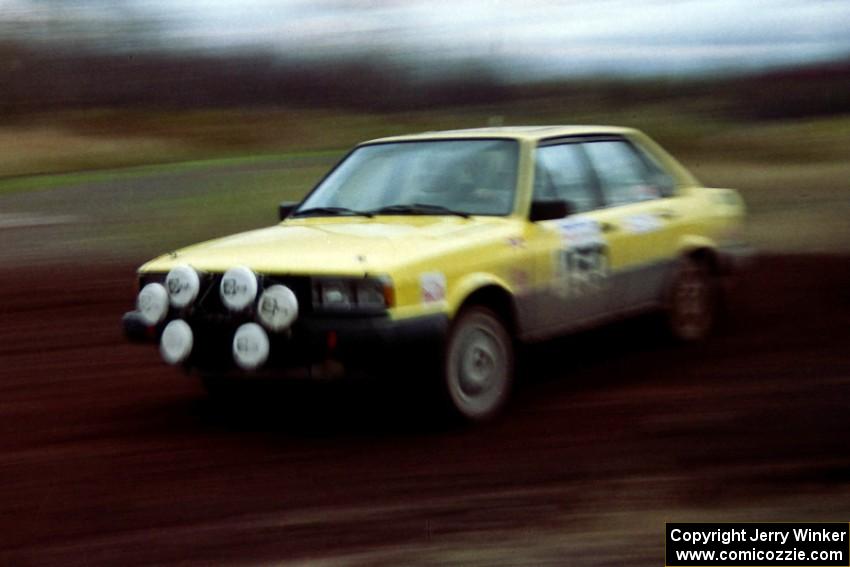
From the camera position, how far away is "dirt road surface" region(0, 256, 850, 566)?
4863 mm

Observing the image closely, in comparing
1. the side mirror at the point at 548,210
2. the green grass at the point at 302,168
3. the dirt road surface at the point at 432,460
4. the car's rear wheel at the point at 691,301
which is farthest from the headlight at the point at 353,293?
the green grass at the point at 302,168

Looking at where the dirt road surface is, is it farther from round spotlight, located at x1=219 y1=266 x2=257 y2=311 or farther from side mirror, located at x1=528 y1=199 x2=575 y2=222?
side mirror, located at x1=528 y1=199 x2=575 y2=222

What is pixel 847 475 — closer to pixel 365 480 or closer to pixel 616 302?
pixel 365 480

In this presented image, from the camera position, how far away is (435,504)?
5289 mm

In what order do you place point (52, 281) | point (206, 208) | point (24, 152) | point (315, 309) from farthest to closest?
point (24, 152), point (206, 208), point (52, 281), point (315, 309)

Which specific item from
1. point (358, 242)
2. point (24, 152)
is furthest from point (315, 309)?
point (24, 152)

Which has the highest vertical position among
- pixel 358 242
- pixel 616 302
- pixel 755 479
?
pixel 358 242

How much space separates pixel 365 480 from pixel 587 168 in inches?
115

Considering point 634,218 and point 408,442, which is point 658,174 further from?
point 408,442

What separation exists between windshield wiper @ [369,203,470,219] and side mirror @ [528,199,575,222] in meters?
0.36

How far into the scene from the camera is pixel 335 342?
6137 mm

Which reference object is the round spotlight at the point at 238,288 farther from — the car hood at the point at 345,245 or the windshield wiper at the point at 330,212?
the windshield wiper at the point at 330,212

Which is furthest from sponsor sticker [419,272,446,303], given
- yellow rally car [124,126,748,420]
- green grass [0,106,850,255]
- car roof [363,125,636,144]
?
green grass [0,106,850,255]

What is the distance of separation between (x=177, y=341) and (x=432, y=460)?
Answer: 1380mm
